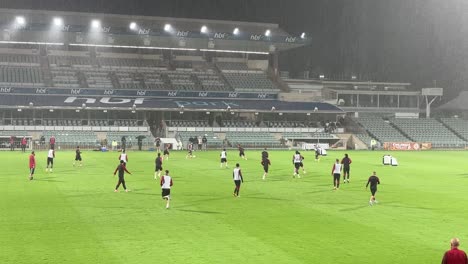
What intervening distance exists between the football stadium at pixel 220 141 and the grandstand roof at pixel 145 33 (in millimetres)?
275

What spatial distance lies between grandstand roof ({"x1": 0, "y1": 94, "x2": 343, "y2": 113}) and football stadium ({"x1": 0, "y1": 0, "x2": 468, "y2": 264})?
0.97 feet

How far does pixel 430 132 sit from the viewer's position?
86.1m

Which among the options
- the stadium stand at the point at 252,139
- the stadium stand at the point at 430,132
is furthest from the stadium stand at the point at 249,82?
the stadium stand at the point at 430,132

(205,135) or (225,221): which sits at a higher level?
(205,135)

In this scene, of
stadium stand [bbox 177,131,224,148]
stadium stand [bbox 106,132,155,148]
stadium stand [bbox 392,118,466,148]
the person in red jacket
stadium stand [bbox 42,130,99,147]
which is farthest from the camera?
stadium stand [bbox 392,118,466,148]

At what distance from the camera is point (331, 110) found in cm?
8519

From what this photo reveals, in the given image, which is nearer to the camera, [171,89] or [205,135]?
[205,135]

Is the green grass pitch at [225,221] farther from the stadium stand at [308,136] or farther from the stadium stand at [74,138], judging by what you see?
the stadium stand at [308,136]

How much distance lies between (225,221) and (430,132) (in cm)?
7210

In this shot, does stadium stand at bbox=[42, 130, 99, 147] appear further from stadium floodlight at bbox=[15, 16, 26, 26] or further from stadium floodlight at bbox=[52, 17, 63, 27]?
stadium floodlight at bbox=[15, 16, 26, 26]

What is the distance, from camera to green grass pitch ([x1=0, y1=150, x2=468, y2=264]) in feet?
52.1

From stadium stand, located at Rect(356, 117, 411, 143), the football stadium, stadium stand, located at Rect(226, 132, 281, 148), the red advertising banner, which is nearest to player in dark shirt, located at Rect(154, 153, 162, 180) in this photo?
the football stadium

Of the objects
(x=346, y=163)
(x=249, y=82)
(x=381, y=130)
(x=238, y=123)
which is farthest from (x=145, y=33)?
(x=346, y=163)

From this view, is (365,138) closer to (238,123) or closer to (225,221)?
(238,123)
